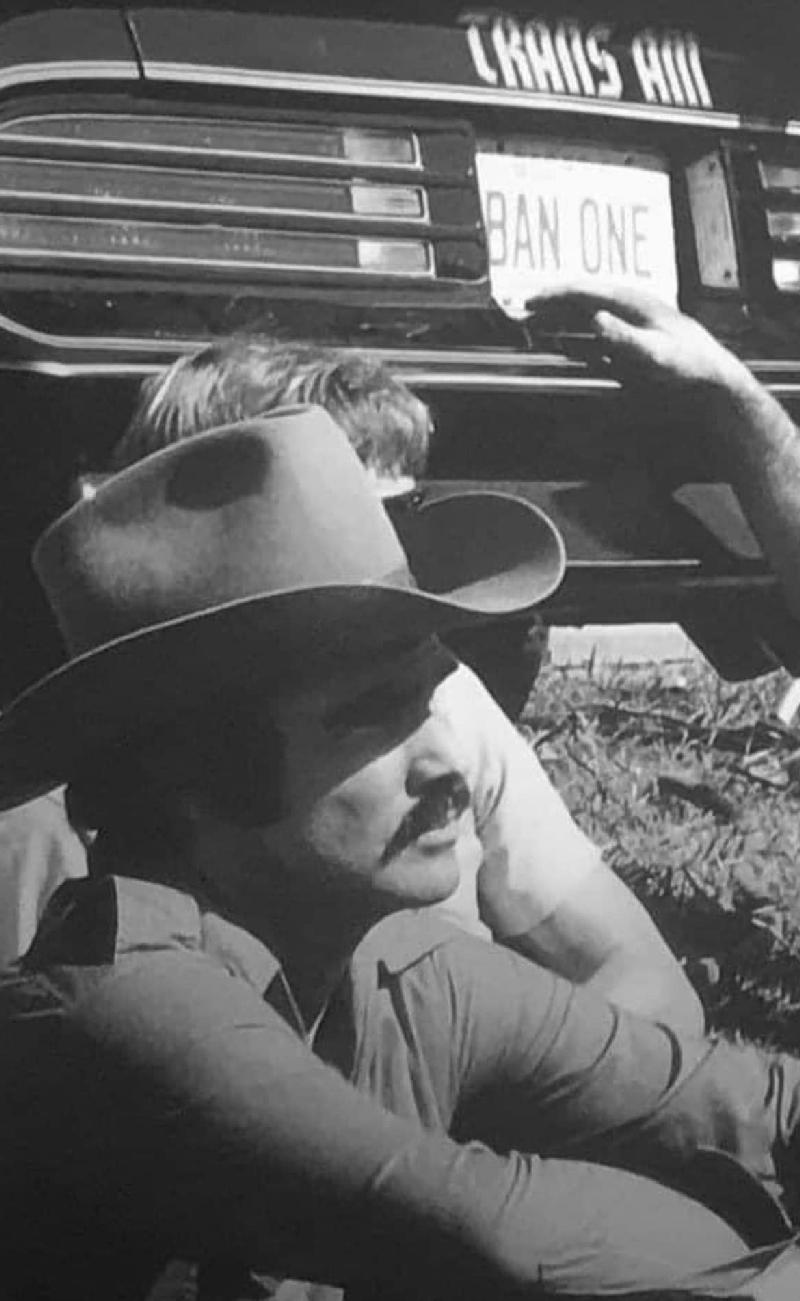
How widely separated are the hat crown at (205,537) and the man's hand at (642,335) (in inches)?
17.7

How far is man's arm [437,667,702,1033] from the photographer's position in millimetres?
2709

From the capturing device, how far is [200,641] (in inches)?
97.4

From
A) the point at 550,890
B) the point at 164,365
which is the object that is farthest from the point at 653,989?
the point at 164,365

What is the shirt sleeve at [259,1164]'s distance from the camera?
2.37m

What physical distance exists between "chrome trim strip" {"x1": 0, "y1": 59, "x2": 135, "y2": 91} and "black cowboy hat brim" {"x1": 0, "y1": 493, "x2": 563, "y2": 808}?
0.64m

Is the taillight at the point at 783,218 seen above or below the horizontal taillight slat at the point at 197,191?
below

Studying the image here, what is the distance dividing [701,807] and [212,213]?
973 mm

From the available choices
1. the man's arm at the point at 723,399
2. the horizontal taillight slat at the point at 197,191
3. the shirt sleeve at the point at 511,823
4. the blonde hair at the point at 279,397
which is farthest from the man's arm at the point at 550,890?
the horizontal taillight slat at the point at 197,191

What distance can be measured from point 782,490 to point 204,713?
2.91 feet

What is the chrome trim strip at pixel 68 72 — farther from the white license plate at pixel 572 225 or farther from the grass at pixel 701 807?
the grass at pixel 701 807

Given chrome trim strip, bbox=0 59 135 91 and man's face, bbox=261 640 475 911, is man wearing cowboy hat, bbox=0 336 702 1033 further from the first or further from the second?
chrome trim strip, bbox=0 59 135 91

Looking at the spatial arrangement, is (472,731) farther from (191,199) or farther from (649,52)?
(649,52)

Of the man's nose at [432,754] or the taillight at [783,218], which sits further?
the taillight at [783,218]

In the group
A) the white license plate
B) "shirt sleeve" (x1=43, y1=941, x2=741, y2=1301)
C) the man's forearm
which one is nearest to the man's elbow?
the man's forearm
